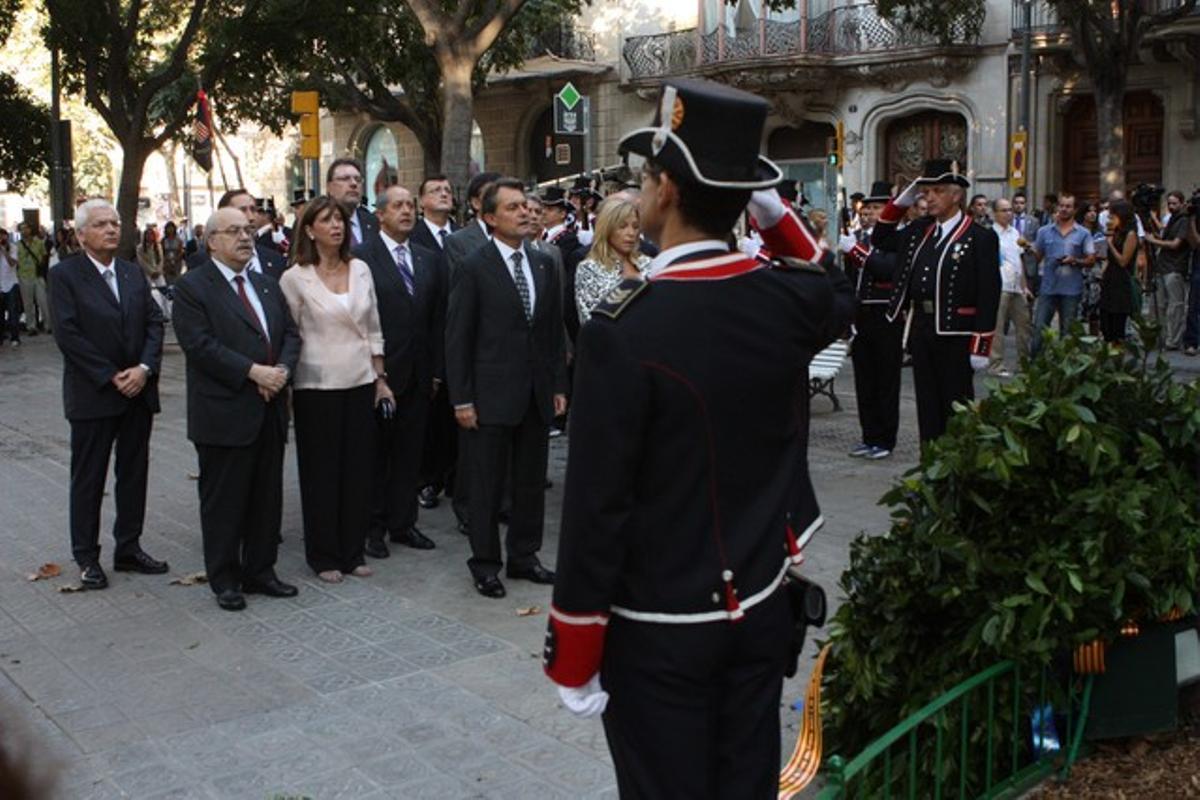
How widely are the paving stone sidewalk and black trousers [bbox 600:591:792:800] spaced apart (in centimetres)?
148

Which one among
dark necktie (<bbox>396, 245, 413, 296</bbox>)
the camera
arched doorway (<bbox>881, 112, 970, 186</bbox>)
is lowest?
dark necktie (<bbox>396, 245, 413, 296</bbox>)

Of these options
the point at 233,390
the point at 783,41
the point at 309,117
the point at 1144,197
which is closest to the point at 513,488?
the point at 233,390

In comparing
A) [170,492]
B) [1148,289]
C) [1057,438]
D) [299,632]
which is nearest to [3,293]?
[170,492]

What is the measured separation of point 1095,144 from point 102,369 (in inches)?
1057

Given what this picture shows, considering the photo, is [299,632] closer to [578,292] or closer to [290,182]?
[578,292]

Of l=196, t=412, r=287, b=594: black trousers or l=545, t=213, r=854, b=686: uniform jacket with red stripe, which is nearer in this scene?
l=545, t=213, r=854, b=686: uniform jacket with red stripe

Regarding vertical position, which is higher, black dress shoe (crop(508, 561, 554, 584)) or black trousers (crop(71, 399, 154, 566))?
black trousers (crop(71, 399, 154, 566))

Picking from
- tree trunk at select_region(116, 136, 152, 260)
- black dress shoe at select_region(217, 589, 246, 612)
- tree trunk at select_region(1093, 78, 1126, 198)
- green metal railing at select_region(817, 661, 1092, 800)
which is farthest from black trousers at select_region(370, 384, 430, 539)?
tree trunk at select_region(1093, 78, 1126, 198)

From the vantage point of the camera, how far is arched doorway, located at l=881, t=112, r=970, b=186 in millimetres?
32219

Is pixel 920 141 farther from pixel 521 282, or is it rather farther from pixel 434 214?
pixel 521 282

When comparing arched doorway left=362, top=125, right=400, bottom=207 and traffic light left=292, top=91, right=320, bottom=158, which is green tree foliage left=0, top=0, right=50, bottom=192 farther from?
arched doorway left=362, top=125, right=400, bottom=207

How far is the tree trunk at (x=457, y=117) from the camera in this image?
1786 cm

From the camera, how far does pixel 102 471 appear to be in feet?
24.0

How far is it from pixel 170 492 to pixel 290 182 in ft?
149
